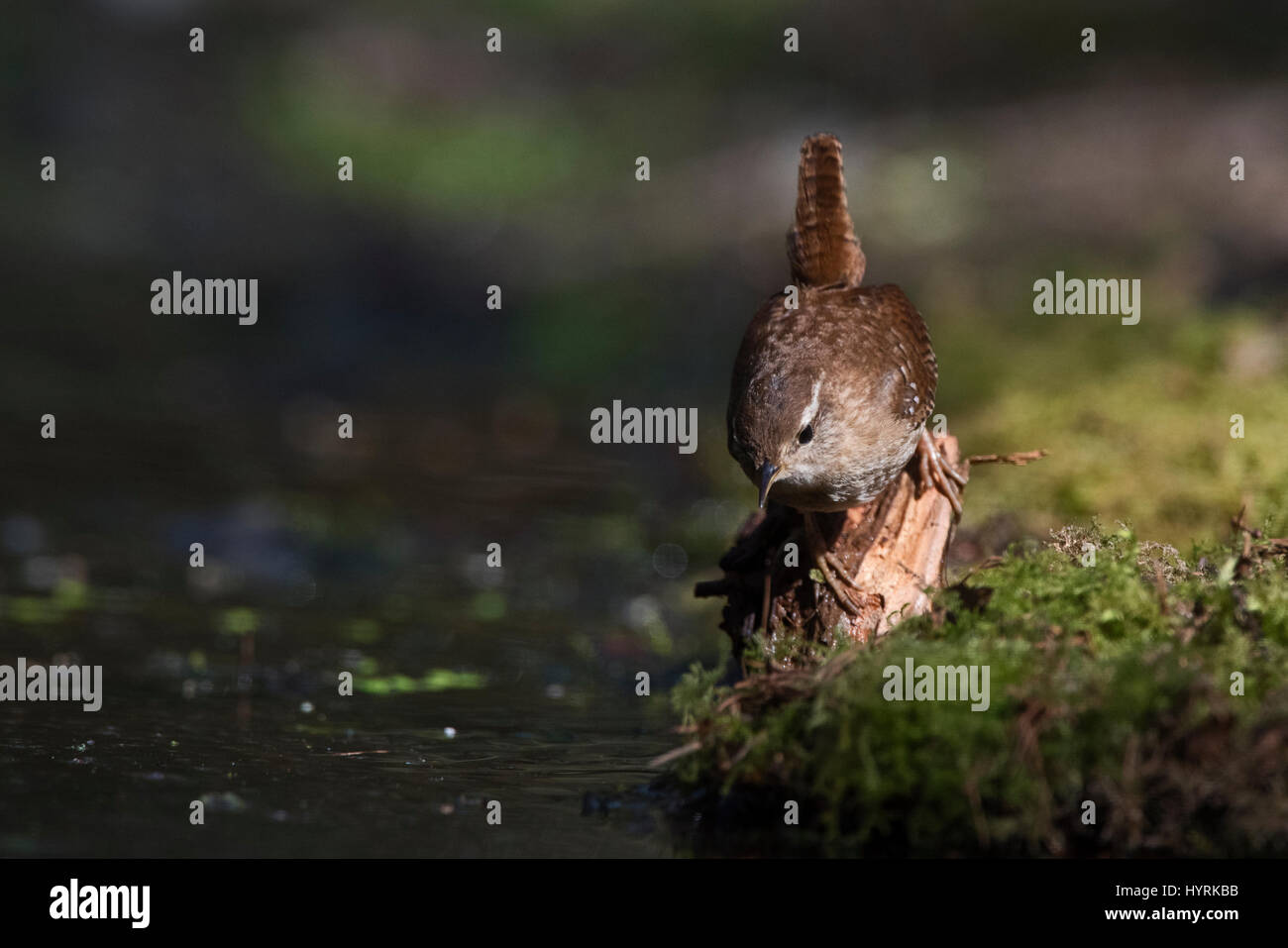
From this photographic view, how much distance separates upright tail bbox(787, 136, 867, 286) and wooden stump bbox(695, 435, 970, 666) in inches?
48.4

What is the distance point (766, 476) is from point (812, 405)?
0.46 meters

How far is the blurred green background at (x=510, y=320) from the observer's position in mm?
8188

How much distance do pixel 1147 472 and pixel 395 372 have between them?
9.60 meters

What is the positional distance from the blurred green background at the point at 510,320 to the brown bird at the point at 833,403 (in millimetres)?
1277

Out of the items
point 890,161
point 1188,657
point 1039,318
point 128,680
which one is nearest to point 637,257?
point 890,161

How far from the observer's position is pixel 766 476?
19.2 feet

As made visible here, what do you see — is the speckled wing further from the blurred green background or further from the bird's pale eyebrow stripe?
the blurred green background

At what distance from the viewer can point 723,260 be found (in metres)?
20.5
